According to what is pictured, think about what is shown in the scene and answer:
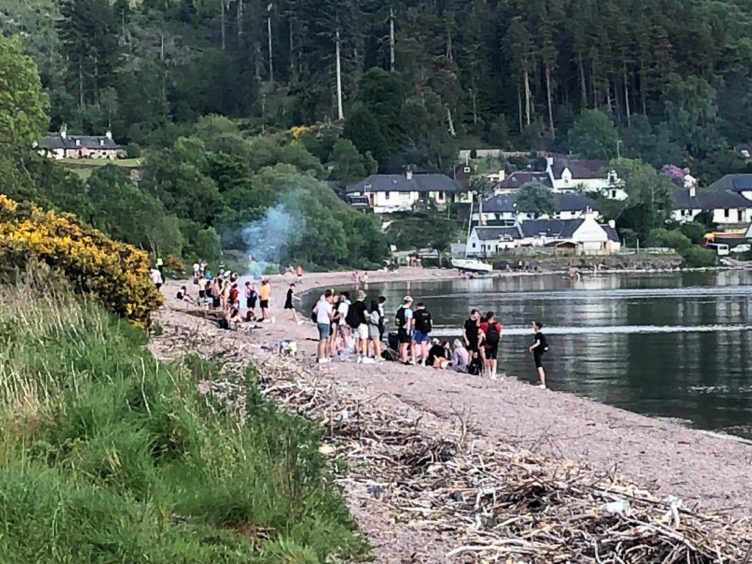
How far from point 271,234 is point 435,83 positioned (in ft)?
147

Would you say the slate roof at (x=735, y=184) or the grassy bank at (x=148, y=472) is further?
the slate roof at (x=735, y=184)

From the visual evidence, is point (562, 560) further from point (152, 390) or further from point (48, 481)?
point (152, 390)

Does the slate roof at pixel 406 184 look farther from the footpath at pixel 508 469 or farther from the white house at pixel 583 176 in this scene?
the footpath at pixel 508 469

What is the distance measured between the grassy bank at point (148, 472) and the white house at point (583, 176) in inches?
3807

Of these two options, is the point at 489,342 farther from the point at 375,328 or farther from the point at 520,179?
the point at 520,179

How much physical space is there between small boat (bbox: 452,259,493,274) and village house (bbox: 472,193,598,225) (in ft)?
39.0

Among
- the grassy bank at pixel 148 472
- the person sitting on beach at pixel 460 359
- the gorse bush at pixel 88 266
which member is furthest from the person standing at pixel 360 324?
the grassy bank at pixel 148 472

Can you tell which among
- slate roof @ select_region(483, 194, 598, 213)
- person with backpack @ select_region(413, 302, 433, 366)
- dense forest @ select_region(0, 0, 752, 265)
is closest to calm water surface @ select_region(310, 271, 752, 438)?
person with backpack @ select_region(413, 302, 433, 366)

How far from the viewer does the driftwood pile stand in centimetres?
759

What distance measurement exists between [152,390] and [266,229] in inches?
2600

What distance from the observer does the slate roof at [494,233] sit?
317 feet

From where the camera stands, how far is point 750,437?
696 inches

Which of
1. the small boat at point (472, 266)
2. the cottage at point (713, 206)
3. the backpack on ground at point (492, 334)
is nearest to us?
the backpack on ground at point (492, 334)

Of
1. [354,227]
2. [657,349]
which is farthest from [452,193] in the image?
[657,349]
